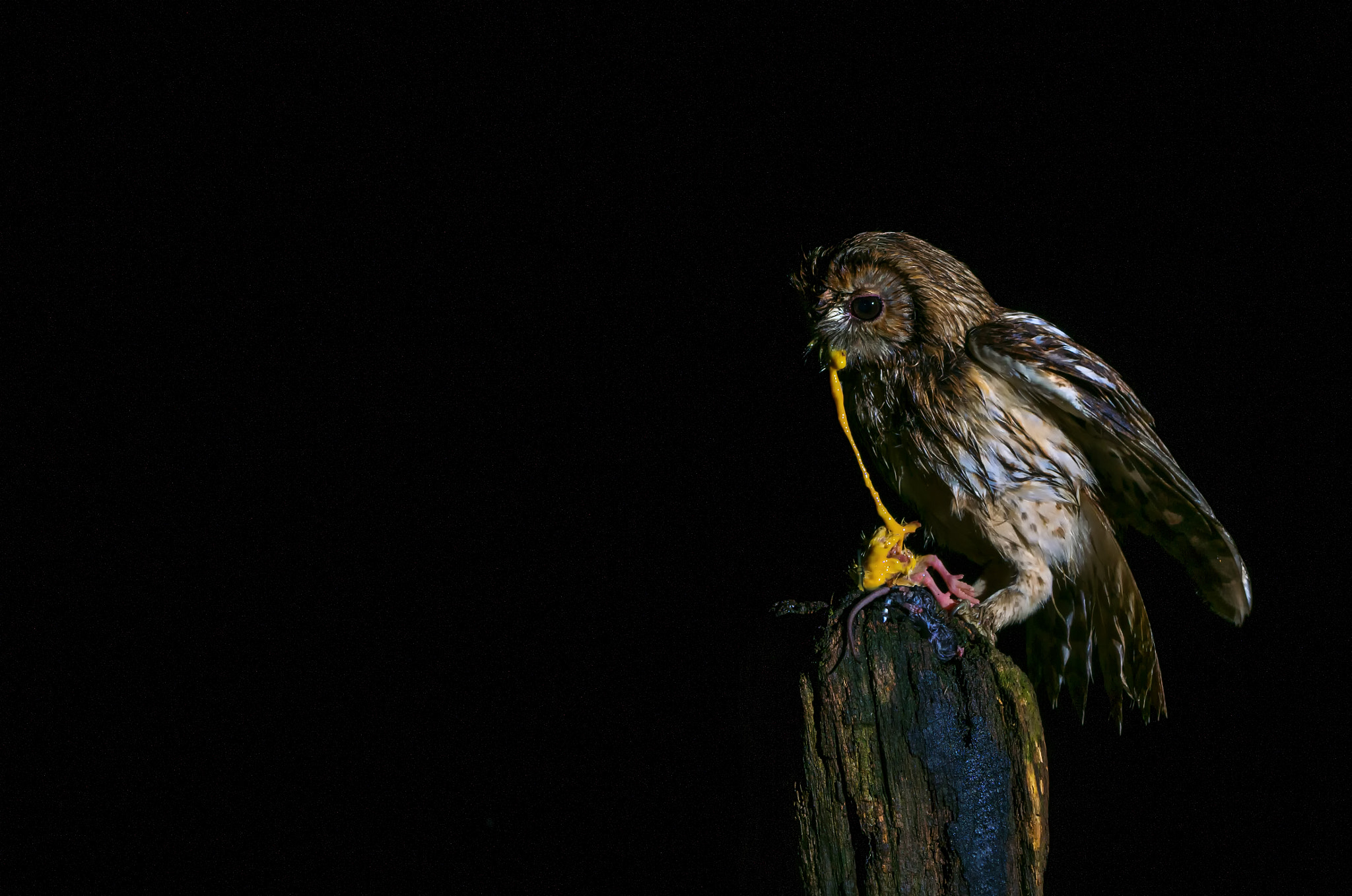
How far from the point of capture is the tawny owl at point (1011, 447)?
1629 millimetres

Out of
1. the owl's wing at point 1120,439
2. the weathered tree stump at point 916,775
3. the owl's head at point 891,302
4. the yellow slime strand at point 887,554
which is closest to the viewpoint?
the weathered tree stump at point 916,775

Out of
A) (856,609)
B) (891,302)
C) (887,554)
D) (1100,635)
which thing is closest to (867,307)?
(891,302)

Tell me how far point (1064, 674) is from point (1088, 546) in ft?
1.02

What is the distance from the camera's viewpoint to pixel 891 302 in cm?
173

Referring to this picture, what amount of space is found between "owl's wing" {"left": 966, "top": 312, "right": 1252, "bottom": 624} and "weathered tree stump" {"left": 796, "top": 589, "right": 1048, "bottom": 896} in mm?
521

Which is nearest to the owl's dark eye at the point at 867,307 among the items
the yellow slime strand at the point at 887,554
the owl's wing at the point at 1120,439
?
the owl's wing at the point at 1120,439

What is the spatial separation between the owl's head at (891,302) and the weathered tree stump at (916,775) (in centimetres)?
61

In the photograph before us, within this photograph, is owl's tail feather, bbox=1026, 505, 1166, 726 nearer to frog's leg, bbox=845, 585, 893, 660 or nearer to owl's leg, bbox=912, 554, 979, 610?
owl's leg, bbox=912, 554, 979, 610

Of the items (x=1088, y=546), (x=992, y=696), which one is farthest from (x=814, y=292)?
(x=992, y=696)

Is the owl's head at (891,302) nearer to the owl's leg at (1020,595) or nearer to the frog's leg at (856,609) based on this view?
the owl's leg at (1020,595)

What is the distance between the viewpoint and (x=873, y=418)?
1780mm

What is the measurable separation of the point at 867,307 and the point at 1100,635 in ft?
2.54

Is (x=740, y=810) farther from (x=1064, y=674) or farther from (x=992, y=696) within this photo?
(x=1064, y=674)

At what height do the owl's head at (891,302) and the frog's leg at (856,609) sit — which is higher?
the owl's head at (891,302)
